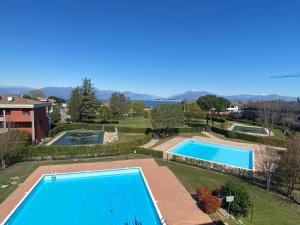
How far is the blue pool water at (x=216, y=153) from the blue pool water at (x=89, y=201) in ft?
37.3

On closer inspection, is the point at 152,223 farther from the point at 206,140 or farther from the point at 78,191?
the point at 206,140

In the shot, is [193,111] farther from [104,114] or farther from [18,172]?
[18,172]

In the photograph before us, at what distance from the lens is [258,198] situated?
55.6 feet

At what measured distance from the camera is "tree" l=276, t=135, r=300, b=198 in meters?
16.9

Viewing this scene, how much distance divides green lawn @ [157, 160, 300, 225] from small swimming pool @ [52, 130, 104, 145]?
55.1 ft

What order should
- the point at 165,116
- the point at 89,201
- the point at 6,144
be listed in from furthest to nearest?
the point at 165,116, the point at 6,144, the point at 89,201

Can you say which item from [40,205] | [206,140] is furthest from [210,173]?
[206,140]

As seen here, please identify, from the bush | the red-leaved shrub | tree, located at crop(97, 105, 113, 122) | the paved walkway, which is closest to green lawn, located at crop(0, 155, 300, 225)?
the bush

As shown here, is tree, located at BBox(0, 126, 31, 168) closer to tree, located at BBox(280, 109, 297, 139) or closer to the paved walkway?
the paved walkway

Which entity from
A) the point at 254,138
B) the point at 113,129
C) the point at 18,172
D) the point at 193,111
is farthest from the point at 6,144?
the point at 193,111

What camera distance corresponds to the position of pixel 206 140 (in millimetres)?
39156

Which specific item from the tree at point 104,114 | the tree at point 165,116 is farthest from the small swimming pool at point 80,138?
the tree at point 104,114

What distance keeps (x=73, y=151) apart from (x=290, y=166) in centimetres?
2060

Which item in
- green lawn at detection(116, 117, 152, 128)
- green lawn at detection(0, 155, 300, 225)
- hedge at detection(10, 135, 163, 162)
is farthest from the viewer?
green lawn at detection(116, 117, 152, 128)
